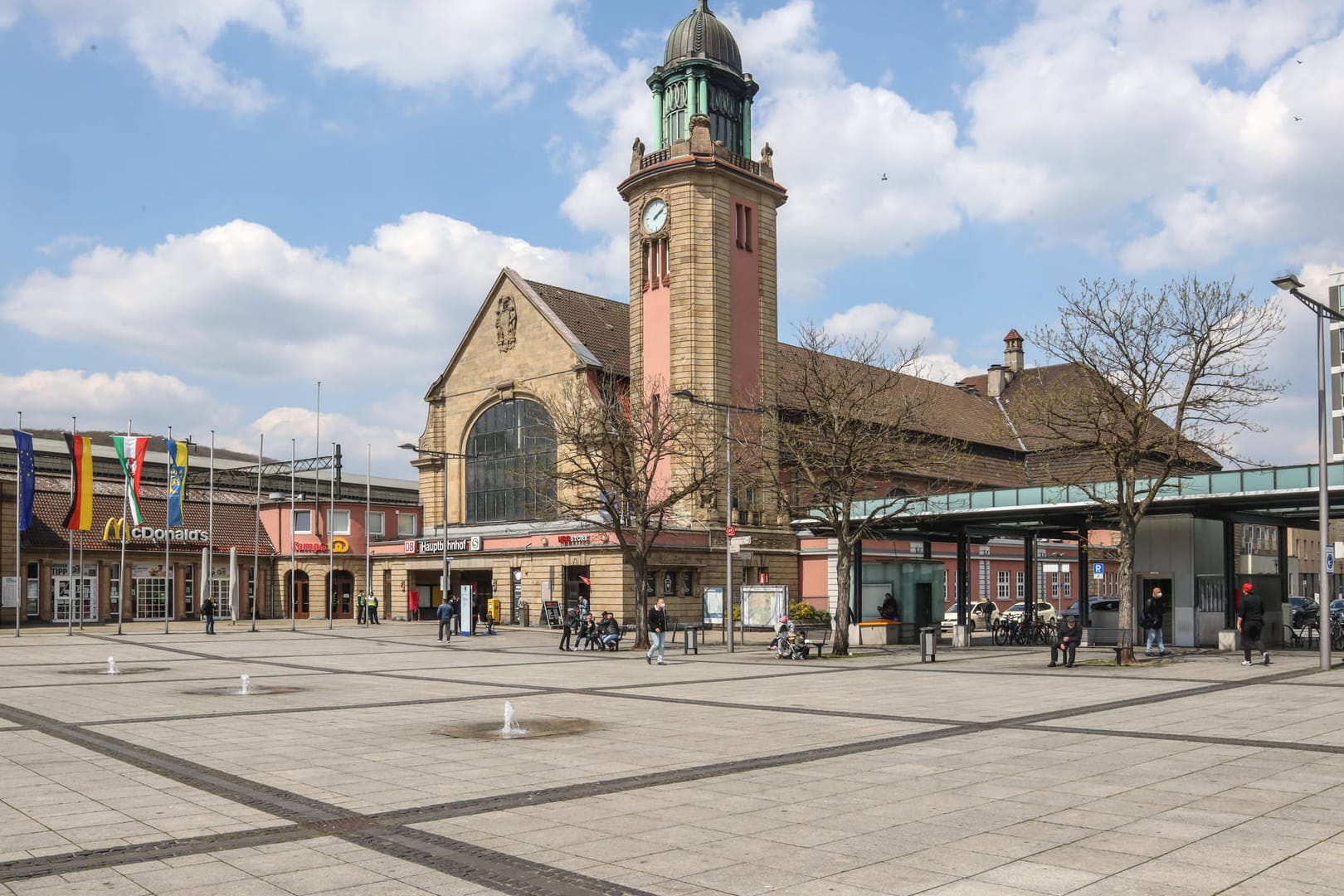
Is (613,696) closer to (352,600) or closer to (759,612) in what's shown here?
(759,612)

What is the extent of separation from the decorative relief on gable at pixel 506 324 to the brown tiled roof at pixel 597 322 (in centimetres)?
177

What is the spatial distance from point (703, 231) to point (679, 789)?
1961 inches

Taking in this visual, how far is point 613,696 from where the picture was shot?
21391 mm

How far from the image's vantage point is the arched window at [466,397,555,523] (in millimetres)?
65000

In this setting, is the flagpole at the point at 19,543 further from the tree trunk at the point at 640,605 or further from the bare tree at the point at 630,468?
the tree trunk at the point at 640,605

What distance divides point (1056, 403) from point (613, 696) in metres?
15.3

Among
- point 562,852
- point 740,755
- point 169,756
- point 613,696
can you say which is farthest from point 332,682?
point 562,852

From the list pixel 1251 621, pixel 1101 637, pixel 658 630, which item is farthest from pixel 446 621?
pixel 1251 621

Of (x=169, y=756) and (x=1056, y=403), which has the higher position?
(x=1056, y=403)

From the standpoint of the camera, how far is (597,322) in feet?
226

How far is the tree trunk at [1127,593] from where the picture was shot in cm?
2861

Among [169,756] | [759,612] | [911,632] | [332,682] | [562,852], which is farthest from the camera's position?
[759,612]

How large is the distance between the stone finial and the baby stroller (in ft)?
112

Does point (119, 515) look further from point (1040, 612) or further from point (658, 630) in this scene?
point (1040, 612)
